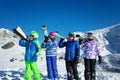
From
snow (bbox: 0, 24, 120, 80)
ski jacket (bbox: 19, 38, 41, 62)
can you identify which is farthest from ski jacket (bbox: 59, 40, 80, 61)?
snow (bbox: 0, 24, 120, 80)

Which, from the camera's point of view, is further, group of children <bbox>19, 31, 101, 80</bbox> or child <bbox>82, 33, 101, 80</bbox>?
child <bbox>82, 33, 101, 80</bbox>

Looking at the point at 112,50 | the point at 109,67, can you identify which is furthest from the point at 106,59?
the point at 112,50

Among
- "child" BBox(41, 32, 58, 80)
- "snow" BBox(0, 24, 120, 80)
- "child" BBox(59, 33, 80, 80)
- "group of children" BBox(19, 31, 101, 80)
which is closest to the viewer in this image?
"group of children" BBox(19, 31, 101, 80)

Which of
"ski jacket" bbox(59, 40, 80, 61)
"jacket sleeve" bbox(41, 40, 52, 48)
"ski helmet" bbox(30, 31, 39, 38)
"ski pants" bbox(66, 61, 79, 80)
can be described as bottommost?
"ski pants" bbox(66, 61, 79, 80)

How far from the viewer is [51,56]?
40.8ft

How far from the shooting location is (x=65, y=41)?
1252 cm

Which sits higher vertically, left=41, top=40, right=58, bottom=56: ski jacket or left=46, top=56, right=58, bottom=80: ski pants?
left=41, top=40, right=58, bottom=56: ski jacket

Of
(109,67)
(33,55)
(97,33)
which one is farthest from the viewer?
(97,33)

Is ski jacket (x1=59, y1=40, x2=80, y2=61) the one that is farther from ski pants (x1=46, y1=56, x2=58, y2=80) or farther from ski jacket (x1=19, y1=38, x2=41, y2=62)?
ski jacket (x1=19, y1=38, x2=41, y2=62)

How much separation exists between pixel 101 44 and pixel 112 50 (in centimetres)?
267

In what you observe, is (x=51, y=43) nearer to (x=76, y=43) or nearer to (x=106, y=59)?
(x=76, y=43)

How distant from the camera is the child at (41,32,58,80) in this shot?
40.2 feet

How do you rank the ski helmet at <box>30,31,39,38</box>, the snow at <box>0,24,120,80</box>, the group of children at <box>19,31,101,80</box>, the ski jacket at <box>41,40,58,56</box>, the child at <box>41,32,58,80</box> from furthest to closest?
the snow at <box>0,24,120,80</box> → the ski jacket at <box>41,40,58,56</box> → the child at <box>41,32,58,80</box> → the group of children at <box>19,31,101,80</box> → the ski helmet at <box>30,31,39,38</box>

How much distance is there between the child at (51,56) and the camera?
Result: 12266 mm
